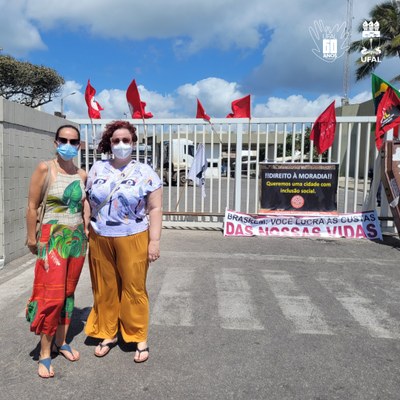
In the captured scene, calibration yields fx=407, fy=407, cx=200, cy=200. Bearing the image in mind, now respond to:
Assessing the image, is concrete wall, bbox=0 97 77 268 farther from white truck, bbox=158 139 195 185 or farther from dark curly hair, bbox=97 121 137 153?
dark curly hair, bbox=97 121 137 153

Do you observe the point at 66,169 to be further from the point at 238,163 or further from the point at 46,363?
the point at 238,163

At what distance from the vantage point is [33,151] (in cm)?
662

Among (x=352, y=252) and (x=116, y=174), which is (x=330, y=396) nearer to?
(x=116, y=174)

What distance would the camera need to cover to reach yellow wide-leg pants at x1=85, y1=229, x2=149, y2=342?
125 inches

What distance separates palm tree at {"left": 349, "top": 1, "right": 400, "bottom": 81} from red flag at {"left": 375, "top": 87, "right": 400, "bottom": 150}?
19581 mm

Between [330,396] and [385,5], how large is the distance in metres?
28.5

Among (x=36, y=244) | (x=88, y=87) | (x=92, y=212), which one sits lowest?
(x=36, y=244)

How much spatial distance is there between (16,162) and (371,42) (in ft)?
86.0

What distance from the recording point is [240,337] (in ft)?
12.1

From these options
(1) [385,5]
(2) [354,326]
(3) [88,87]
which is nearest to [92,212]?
(2) [354,326]

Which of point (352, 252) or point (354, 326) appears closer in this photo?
point (354, 326)


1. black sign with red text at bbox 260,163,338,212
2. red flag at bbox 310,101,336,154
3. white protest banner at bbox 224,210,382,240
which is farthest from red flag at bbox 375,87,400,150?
white protest banner at bbox 224,210,382,240

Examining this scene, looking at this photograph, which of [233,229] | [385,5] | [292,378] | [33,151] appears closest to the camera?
[292,378]

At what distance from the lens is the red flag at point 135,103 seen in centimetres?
845
